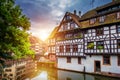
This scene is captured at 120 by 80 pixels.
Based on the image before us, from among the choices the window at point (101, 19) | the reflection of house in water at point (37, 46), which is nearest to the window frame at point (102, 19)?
the window at point (101, 19)

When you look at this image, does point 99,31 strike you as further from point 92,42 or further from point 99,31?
point 92,42

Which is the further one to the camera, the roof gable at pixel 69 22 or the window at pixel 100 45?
the roof gable at pixel 69 22

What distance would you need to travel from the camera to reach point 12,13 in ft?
36.0

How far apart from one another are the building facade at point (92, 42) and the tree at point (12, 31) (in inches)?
564

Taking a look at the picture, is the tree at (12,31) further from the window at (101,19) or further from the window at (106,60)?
the window at (101,19)

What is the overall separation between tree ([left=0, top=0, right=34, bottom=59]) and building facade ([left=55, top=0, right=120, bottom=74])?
1434 centimetres

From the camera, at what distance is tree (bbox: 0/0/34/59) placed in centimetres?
1013

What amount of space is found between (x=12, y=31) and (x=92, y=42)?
1732 centimetres

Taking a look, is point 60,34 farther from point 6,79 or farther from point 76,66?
point 6,79

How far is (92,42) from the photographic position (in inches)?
1006

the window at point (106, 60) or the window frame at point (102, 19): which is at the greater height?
the window frame at point (102, 19)

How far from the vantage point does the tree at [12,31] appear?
10.1 metres

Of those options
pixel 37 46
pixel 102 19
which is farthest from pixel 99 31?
pixel 37 46

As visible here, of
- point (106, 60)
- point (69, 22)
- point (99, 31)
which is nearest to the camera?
point (106, 60)
